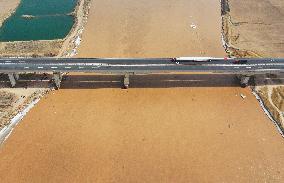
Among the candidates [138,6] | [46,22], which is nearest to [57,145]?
[46,22]

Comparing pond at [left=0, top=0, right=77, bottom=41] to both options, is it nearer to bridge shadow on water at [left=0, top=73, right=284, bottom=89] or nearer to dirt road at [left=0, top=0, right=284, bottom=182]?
dirt road at [left=0, top=0, right=284, bottom=182]

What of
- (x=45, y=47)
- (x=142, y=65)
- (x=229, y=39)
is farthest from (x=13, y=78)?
(x=229, y=39)

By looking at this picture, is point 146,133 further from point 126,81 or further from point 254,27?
point 254,27

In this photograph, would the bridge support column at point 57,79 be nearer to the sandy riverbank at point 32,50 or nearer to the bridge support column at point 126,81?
the sandy riverbank at point 32,50

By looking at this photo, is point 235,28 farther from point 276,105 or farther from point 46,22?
point 46,22

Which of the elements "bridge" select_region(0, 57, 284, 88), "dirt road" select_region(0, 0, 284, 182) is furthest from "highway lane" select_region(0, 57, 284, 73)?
"dirt road" select_region(0, 0, 284, 182)

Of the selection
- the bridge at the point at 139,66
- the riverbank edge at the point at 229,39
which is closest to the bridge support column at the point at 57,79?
the bridge at the point at 139,66
